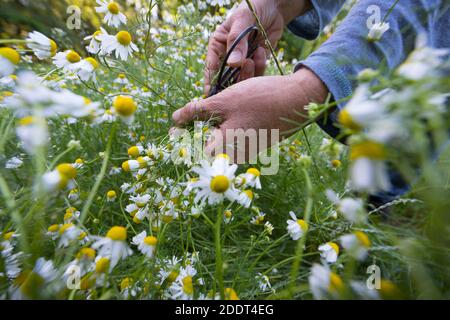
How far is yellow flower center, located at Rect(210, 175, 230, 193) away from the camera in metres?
0.35

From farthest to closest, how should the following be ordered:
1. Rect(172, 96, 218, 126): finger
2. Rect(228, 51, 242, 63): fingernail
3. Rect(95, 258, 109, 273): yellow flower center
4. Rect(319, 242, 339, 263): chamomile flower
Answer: Rect(228, 51, 242, 63): fingernail < Rect(172, 96, 218, 126): finger < Rect(319, 242, 339, 263): chamomile flower < Rect(95, 258, 109, 273): yellow flower center

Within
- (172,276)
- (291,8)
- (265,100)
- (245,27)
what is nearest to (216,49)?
(245,27)

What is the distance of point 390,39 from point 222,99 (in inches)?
11.4

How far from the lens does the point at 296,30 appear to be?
919mm

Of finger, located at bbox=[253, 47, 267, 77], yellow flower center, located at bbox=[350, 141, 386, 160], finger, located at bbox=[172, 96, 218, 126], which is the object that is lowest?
yellow flower center, located at bbox=[350, 141, 386, 160]

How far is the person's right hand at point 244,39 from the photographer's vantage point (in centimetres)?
71

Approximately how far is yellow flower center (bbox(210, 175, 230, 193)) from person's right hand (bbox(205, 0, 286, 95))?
1.21ft

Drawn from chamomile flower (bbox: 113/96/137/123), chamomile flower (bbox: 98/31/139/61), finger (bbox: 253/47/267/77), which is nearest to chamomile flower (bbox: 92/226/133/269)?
chamomile flower (bbox: 113/96/137/123)

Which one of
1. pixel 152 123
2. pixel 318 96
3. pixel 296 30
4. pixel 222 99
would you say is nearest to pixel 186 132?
pixel 222 99

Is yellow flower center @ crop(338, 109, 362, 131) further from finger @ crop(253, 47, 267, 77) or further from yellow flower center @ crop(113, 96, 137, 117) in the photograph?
finger @ crop(253, 47, 267, 77)

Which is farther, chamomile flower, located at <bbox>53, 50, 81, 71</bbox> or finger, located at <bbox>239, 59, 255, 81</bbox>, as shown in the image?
finger, located at <bbox>239, 59, 255, 81</bbox>

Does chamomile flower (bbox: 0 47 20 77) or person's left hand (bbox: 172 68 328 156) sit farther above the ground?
person's left hand (bbox: 172 68 328 156)

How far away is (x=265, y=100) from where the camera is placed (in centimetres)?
51

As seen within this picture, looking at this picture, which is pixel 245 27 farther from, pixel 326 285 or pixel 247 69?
pixel 326 285
